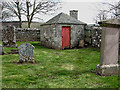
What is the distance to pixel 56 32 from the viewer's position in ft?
43.1

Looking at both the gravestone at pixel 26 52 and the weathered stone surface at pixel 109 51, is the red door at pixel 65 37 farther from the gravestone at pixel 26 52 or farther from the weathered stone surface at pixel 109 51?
the weathered stone surface at pixel 109 51

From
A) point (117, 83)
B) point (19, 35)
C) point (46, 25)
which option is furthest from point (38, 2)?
point (117, 83)

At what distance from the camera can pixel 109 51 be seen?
5.34 metres

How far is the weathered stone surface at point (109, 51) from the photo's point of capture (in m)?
5.26

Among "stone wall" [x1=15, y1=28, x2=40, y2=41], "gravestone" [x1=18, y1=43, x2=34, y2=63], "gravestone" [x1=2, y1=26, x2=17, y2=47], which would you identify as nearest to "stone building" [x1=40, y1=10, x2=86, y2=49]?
"gravestone" [x1=2, y1=26, x2=17, y2=47]

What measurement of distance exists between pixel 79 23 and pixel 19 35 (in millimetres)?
9729

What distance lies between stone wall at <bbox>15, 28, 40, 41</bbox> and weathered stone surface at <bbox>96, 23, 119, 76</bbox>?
16069 mm

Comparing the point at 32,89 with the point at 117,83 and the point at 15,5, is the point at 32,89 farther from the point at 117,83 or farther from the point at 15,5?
the point at 15,5

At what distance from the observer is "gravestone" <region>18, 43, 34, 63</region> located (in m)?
7.39

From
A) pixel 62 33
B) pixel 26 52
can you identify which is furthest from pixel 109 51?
pixel 62 33

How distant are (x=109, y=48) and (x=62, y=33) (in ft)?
27.3

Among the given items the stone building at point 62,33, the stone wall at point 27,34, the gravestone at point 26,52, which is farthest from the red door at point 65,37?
the stone wall at point 27,34

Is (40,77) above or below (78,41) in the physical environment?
below

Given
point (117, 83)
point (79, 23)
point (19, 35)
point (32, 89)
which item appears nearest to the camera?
A: point (32, 89)
